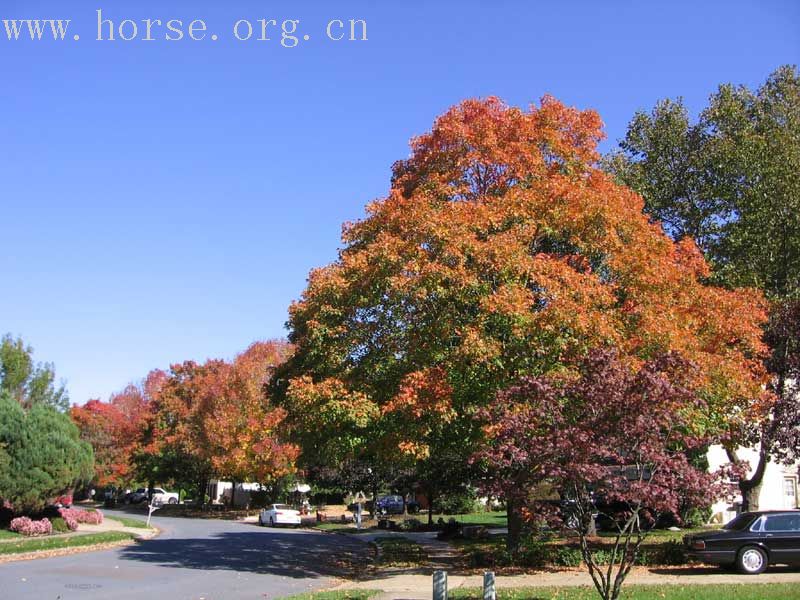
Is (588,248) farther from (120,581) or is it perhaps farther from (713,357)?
(120,581)

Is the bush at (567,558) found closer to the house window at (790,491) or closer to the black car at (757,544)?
the black car at (757,544)

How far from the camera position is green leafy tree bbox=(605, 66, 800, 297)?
70.7ft

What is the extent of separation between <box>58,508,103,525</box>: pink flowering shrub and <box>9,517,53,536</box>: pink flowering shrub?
9.08ft

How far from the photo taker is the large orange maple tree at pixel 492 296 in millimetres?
15977

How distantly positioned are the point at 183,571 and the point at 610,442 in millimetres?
12476

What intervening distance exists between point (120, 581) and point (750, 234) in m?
19.5

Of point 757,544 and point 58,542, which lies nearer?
point 757,544

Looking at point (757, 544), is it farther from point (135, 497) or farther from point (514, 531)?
point (135, 497)

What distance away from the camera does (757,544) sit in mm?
15844

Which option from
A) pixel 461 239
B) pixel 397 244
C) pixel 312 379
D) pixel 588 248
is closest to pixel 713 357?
pixel 588 248

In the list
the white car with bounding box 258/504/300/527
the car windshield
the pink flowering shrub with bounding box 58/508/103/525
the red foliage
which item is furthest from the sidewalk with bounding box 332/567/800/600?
the white car with bounding box 258/504/300/527

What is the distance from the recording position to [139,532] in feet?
99.7

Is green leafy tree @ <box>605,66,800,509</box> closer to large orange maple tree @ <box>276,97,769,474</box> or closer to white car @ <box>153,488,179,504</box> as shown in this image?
large orange maple tree @ <box>276,97,769,474</box>

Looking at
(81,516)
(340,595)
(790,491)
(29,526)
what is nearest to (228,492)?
(81,516)
